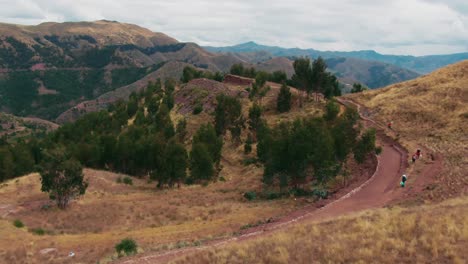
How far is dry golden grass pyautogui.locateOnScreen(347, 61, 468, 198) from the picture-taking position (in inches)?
1780

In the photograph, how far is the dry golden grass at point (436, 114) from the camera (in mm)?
45213

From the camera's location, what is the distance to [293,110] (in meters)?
97.0

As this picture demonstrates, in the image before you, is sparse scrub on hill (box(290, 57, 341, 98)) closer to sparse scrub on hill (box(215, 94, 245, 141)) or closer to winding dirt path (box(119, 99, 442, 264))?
sparse scrub on hill (box(215, 94, 245, 141))

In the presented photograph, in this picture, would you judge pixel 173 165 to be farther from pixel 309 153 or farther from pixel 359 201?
pixel 359 201

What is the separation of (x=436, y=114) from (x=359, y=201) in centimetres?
4171

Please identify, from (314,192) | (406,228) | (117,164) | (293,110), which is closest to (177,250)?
(406,228)

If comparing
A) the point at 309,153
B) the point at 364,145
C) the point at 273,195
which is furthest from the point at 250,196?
the point at 364,145

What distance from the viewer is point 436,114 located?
235ft

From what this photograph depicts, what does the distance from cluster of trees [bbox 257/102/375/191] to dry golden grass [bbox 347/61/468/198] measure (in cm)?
1085

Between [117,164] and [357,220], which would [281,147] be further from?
[117,164]

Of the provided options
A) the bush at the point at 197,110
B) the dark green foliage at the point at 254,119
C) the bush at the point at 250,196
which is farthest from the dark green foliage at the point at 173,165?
the bush at the point at 197,110

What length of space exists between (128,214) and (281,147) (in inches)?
843

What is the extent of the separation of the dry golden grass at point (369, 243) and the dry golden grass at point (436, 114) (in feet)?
53.8

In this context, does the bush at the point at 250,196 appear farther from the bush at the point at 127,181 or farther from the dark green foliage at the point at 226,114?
the dark green foliage at the point at 226,114
